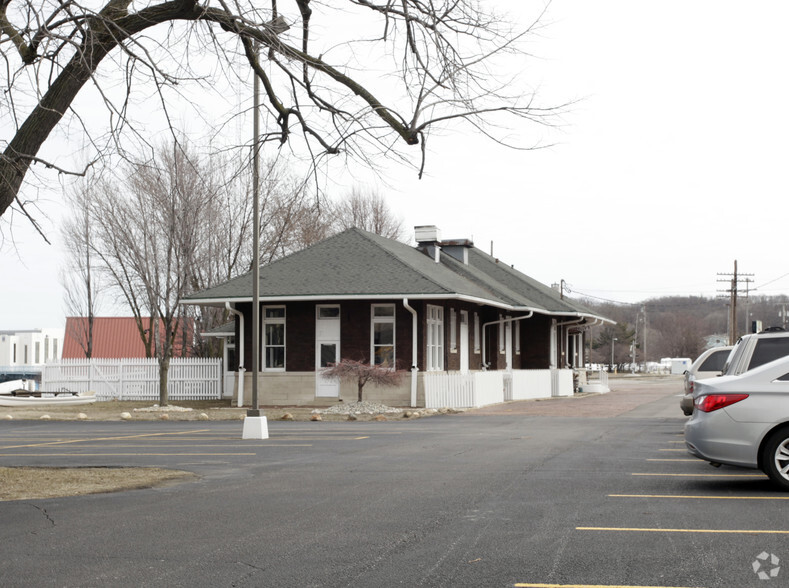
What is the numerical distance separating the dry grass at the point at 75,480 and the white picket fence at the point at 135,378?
76.1 ft

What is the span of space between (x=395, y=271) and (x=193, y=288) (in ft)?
39.7

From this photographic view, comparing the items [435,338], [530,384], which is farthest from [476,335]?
[435,338]

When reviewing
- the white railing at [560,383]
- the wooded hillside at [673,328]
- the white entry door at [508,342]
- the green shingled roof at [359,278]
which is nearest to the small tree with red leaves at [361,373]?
the green shingled roof at [359,278]

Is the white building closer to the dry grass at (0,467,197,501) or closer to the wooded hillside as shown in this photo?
the wooded hillside

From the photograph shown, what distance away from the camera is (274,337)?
106ft

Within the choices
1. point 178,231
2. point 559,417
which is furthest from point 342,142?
point 178,231

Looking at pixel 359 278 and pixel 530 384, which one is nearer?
pixel 359 278

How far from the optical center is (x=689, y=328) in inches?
5664

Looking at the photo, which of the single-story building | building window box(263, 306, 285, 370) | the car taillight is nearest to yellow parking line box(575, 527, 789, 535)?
the car taillight

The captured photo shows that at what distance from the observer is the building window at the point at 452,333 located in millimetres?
33312

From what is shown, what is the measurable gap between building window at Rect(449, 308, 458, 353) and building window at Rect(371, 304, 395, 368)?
293 centimetres

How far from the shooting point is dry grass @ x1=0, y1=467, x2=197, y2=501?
38.2ft

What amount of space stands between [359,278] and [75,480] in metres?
19.3

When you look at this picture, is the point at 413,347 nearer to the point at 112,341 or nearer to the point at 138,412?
the point at 138,412
